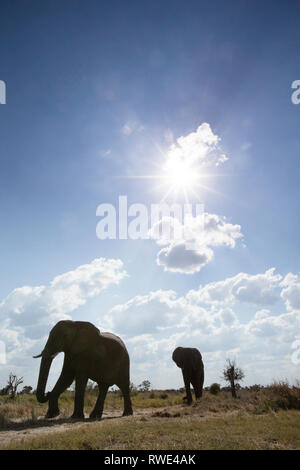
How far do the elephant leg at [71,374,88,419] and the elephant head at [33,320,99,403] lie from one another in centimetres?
112

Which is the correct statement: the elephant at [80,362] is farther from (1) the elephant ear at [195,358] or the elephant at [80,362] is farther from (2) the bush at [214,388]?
(2) the bush at [214,388]

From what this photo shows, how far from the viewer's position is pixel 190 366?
2058cm

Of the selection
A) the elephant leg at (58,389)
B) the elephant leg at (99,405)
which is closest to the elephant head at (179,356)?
the elephant leg at (99,405)

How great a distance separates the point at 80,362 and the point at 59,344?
1.21 meters

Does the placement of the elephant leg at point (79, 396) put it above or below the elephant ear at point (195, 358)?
below

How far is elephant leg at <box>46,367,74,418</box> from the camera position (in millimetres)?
12992

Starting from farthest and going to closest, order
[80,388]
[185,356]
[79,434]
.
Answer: [185,356]
[80,388]
[79,434]

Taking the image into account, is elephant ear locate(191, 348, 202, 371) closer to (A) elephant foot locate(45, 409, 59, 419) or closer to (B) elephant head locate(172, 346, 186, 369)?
(B) elephant head locate(172, 346, 186, 369)

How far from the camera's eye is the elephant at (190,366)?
2050 cm

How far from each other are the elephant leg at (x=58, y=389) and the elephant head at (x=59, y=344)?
0.28 m

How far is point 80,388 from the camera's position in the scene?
42.8ft
